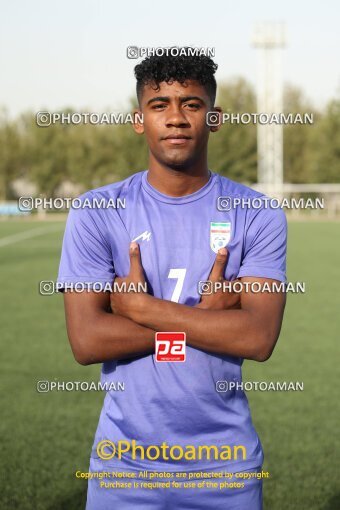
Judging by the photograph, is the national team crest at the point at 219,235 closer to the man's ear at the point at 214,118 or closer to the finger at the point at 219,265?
the finger at the point at 219,265

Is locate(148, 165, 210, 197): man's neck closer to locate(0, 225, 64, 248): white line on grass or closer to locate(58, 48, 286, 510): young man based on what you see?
locate(58, 48, 286, 510): young man

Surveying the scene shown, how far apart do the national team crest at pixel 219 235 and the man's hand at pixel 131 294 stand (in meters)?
0.24

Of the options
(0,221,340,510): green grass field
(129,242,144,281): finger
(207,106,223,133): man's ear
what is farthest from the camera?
(0,221,340,510): green grass field

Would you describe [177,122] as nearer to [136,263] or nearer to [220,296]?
[136,263]

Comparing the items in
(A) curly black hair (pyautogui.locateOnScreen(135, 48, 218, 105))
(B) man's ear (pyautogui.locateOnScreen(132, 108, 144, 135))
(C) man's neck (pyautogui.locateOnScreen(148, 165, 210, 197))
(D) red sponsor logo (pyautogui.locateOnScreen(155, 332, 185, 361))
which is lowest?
(D) red sponsor logo (pyautogui.locateOnScreen(155, 332, 185, 361))

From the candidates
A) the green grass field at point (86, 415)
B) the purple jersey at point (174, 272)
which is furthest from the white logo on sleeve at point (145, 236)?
the green grass field at point (86, 415)

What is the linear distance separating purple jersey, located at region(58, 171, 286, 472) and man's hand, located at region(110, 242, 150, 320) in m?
0.04

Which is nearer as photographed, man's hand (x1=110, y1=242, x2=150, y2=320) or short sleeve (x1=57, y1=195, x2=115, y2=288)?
man's hand (x1=110, y1=242, x2=150, y2=320)

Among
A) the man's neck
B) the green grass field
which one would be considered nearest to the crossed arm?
the man's neck

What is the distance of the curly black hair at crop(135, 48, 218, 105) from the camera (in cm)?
298

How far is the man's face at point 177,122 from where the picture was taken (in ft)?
9.66

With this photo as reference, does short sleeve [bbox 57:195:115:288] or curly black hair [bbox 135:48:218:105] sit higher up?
curly black hair [bbox 135:48:218:105]

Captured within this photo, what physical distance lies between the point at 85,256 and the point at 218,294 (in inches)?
17.7

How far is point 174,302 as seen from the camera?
2.97 metres
